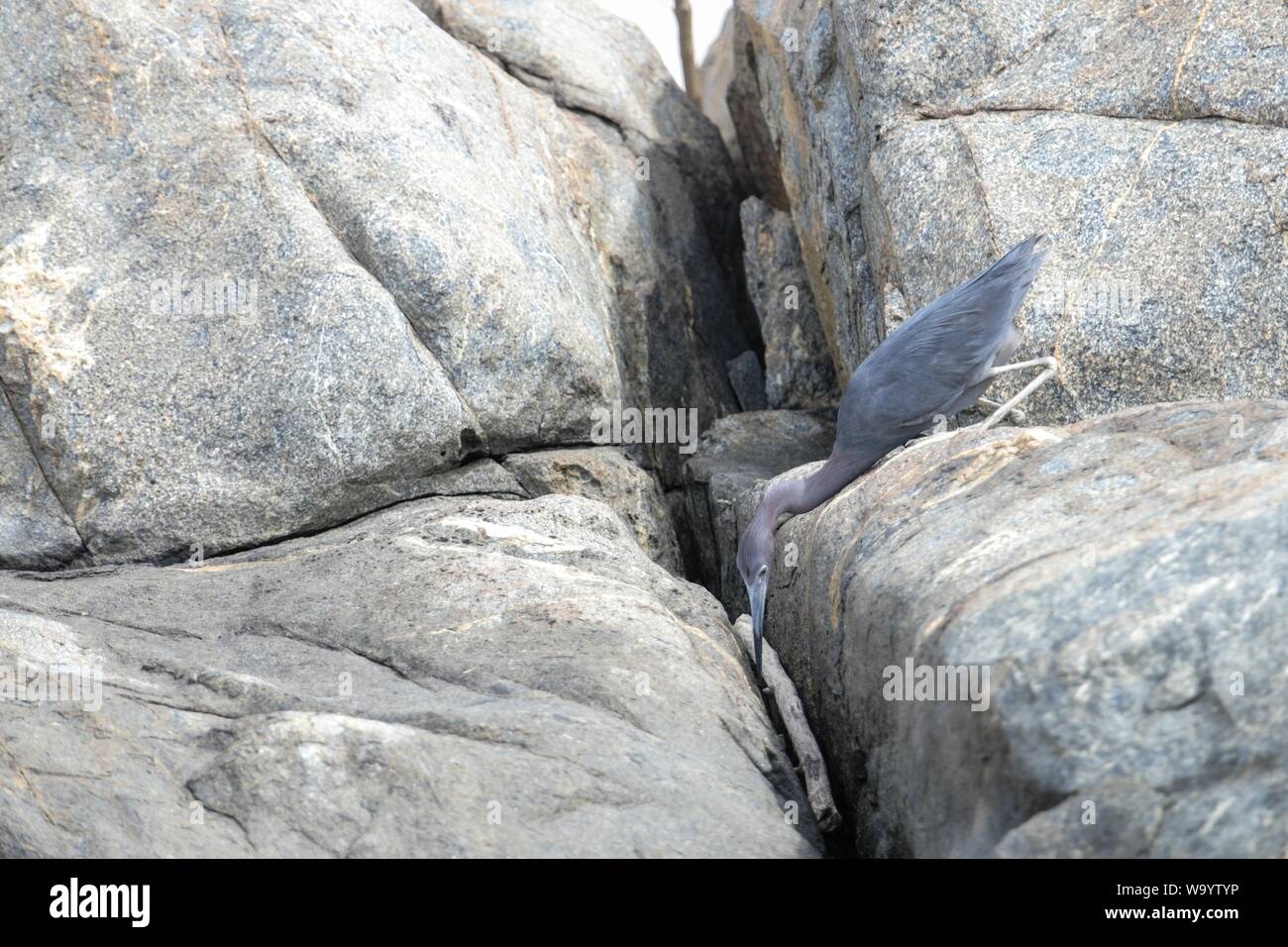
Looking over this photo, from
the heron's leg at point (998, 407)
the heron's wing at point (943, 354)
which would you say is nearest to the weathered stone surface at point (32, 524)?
the heron's wing at point (943, 354)

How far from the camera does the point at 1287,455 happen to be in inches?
215

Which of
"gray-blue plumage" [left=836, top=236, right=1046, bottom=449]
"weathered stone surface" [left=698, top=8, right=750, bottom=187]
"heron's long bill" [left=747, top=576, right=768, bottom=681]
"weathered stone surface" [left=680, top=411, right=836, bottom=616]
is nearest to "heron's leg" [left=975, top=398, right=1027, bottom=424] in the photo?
"gray-blue plumage" [left=836, top=236, right=1046, bottom=449]

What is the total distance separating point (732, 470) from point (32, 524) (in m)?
5.21

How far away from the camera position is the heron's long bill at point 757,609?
7.55 metres

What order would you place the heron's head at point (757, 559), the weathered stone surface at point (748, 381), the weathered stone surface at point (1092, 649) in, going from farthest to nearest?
the weathered stone surface at point (748, 381) → the heron's head at point (757, 559) → the weathered stone surface at point (1092, 649)

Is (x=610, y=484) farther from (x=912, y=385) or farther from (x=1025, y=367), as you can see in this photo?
(x=1025, y=367)

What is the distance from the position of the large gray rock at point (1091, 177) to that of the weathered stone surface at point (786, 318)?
4.40 ft

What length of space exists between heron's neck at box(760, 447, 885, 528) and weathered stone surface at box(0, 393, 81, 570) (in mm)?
4439

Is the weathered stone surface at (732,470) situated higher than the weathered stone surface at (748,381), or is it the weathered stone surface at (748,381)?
the weathered stone surface at (748,381)

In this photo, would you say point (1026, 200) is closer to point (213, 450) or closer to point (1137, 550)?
point (1137, 550)

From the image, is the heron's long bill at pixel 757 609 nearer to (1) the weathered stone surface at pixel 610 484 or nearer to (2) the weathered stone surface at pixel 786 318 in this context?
(1) the weathered stone surface at pixel 610 484

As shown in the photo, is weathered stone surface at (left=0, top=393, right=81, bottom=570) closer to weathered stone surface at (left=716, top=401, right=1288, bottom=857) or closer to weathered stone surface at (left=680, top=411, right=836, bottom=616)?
weathered stone surface at (left=680, top=411, right=836, bottom=616)

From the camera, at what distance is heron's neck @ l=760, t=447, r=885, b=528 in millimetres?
8055

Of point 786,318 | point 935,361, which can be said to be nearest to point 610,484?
point 935,361
